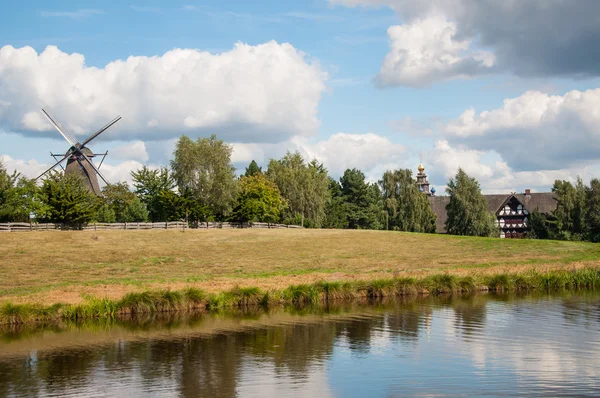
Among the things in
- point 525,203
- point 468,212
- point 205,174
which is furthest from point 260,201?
point 525,203

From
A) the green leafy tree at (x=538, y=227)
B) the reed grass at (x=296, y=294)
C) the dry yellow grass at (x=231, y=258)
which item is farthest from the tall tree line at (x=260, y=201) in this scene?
the reed grass at (x=296, y=294)

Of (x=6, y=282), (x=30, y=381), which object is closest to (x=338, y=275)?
(x=6, y=282)

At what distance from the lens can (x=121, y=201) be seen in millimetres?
106062

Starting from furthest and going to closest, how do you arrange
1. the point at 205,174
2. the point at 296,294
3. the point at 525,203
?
the point at 525,203, the point at 205,174, the point at 296,294

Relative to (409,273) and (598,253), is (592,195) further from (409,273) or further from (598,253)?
(409,273)

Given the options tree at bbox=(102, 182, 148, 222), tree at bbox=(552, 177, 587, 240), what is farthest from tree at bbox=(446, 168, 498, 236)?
tree at bbox=(102, 182, 148, 222)

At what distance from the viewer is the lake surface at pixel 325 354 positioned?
60.6 ft

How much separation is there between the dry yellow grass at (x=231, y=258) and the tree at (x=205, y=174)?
10.5m

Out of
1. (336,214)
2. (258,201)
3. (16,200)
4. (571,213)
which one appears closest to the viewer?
(16,200)

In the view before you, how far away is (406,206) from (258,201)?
25.4m

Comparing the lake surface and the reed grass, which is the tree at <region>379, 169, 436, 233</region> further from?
the lake surface

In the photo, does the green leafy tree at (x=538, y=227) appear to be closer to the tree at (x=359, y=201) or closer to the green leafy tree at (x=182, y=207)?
the tree at (x=359, y=201)

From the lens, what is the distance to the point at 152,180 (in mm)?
109000

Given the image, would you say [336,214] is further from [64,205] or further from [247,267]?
[247,267]
